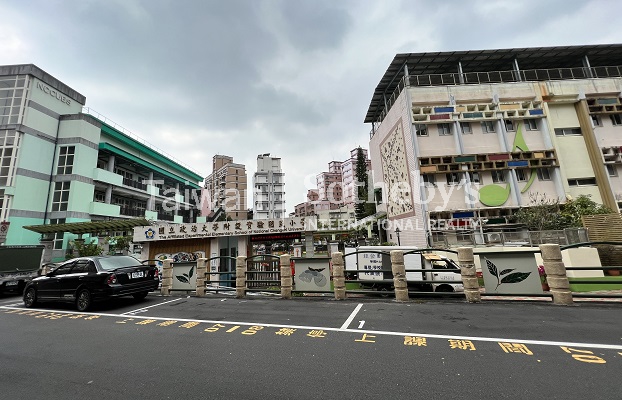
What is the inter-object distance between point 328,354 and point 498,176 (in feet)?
88.7

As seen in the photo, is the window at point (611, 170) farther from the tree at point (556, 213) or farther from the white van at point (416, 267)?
the white van at point (416, 267)

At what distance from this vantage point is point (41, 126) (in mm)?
24609

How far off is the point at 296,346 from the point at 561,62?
133 feet

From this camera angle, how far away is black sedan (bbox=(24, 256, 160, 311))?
793 centimetres

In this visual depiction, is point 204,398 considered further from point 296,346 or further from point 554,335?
point 554,335

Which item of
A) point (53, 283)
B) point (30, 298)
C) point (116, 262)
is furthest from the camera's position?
point (30, 298)

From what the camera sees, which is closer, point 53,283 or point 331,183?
point 53,283

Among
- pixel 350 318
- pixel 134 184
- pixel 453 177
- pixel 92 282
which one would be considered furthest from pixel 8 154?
pixel 453 177

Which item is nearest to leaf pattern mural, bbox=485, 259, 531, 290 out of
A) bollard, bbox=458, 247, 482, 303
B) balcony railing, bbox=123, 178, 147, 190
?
bollard, bbox=458, 247, 482, 303

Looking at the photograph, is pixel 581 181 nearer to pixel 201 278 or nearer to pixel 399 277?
pixel 399 277

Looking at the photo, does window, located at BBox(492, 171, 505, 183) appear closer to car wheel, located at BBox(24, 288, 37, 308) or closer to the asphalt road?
the asphalt road

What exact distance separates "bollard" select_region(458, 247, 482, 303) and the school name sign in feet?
28.1

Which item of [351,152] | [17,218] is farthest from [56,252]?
[351,152]

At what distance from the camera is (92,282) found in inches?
316
